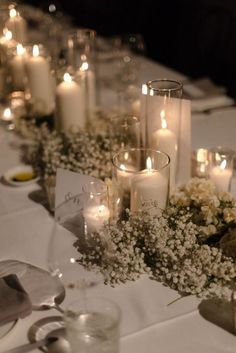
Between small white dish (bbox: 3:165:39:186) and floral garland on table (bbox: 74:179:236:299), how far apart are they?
0.42m

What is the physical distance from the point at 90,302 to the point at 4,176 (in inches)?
29.6

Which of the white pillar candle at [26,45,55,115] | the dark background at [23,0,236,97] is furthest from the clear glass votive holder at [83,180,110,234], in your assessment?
the dark background at [23,0,236,97]

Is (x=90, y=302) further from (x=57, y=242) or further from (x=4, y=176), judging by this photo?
(x=4, y=176)

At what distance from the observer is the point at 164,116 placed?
1509mm

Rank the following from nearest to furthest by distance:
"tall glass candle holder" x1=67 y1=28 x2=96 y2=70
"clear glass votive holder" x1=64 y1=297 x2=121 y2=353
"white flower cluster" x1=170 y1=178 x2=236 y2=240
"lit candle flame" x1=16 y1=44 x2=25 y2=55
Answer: "clear glass votive holder" x1=64 y1=297 x2=121 y2=353 < "white flower cluster" x1=170 y1=178 x2=236 y2=240 < "tall glass candle holder" x1=67 y1=28 x2=96 y2=70 < "lit candle flame" x1=16 y1=44 x2=25 y2=55

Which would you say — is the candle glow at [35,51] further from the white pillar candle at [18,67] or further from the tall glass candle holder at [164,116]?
the tall glass candle holder at [164,116]

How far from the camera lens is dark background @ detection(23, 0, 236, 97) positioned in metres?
3.46

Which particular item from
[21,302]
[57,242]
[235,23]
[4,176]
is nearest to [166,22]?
[235,23]

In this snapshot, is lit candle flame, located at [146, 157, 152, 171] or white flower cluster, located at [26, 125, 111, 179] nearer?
lit candle flame, located at [146, 157, 152, 171]

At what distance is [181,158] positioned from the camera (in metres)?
1.56

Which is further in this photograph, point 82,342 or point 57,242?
point 57,242

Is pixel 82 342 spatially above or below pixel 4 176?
below

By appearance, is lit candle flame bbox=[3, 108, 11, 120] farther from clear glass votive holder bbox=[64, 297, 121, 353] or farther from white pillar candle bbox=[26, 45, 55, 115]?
clear glass votive holder bbox=[64, 297, 121, 353]

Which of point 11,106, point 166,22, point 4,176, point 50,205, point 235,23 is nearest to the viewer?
point 50,205
